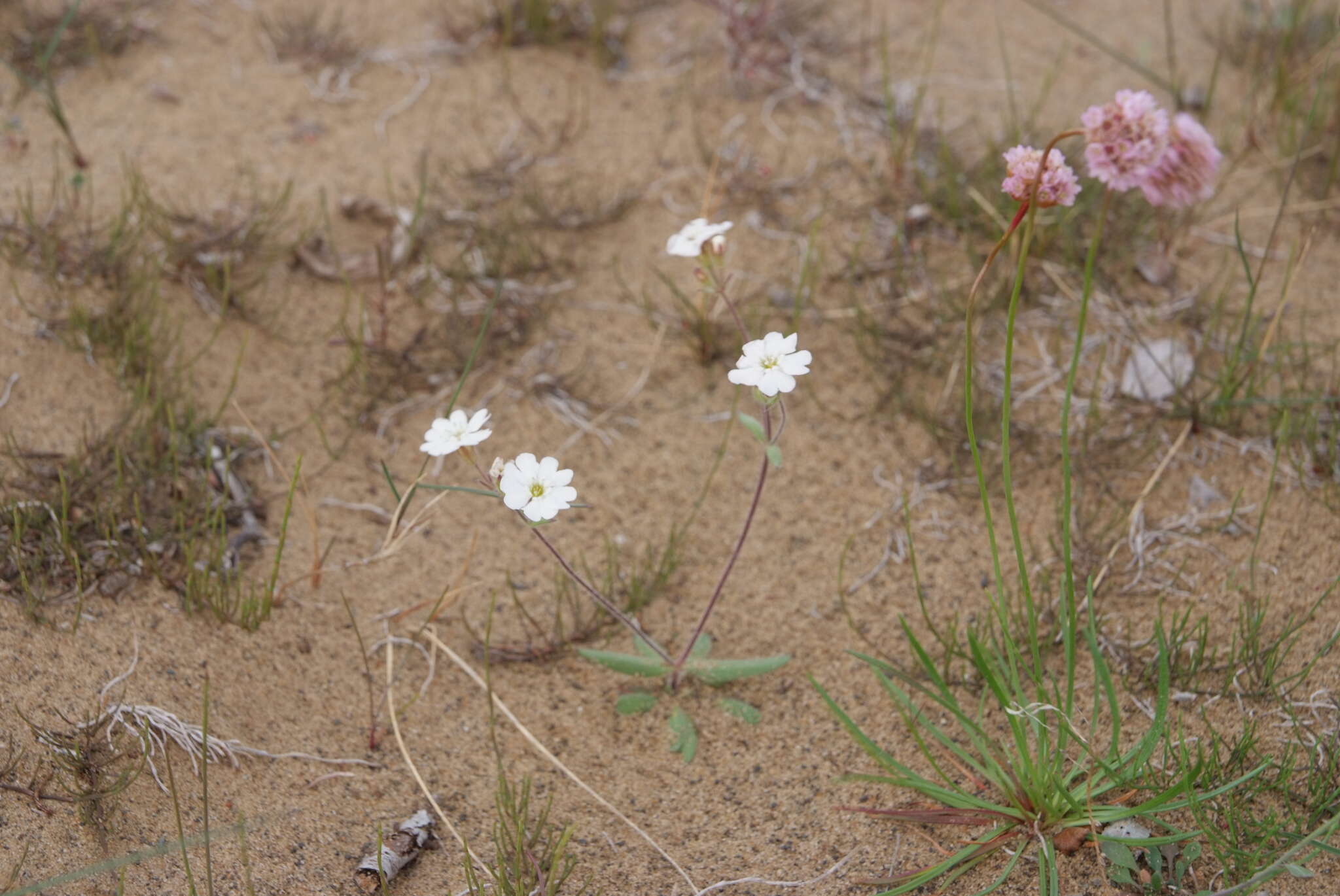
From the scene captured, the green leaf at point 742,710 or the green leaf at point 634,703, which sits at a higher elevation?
the green leaf at point 634,703

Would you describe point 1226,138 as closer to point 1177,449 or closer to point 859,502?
point 1177,449

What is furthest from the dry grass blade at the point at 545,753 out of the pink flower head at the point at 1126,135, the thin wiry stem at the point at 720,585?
the pink flower head at the point at 1126,135

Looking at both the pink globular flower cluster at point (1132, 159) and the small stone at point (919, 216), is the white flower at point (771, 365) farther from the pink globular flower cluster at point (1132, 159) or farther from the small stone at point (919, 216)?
the small stone at point (919, 216)

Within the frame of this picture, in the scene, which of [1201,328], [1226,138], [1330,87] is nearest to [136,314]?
[1201,328]

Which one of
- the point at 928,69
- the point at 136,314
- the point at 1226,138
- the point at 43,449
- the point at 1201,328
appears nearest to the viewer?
the point at 43,449

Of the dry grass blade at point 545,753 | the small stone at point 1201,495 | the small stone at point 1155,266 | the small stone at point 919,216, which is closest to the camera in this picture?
the dry grass blade at point 545,753
